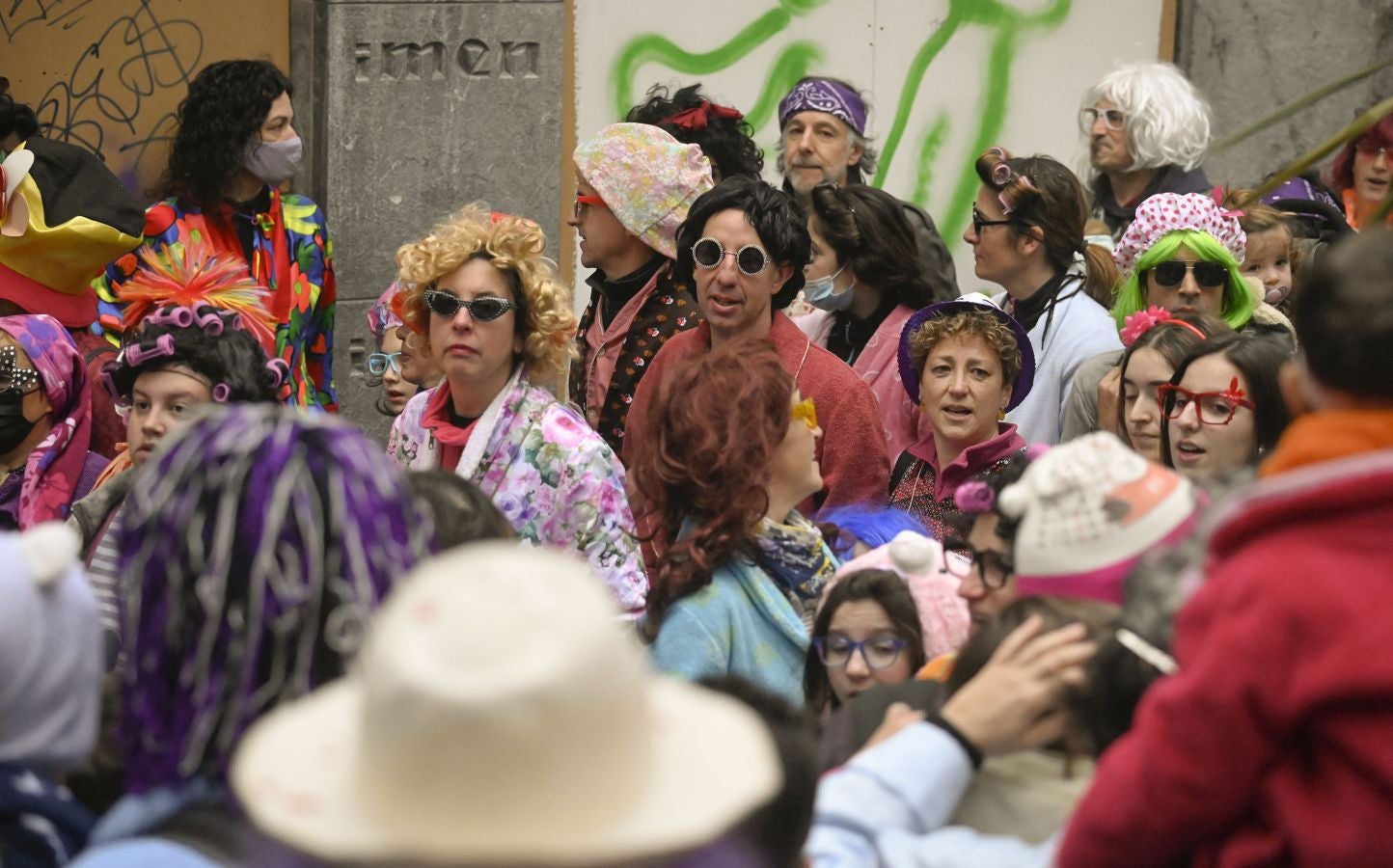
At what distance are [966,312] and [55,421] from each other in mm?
2553

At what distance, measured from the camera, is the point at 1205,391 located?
432cm

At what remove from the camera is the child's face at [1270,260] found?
6398 millimetres

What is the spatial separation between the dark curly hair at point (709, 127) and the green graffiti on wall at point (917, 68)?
1.24 meters

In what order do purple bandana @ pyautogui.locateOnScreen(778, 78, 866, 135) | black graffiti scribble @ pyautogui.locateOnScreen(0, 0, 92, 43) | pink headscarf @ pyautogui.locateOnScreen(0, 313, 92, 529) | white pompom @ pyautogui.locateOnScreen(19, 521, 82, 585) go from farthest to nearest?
black graffiti scribble @ pyautogui.locateOnScreen(0, 0, 92, 43), purple bandana @ pyautogui.locateOnScreen(778, 78, 866, 135), pink headscarf @ pyautogui.locateOnScreen(0, 313, 92, 529), white pompom @ pyautogui.locateOnScreen(19, 521, 82, 585)

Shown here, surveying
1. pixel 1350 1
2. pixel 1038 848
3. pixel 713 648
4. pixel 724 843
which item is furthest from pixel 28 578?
pixel 1350 1

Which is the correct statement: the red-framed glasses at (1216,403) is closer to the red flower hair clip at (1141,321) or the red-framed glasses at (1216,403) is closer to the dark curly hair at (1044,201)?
the red flower hair clip at (1141,321)

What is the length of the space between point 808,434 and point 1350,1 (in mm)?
4986

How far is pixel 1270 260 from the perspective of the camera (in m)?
6.43

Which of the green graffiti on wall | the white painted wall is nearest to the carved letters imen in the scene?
the white painted wall

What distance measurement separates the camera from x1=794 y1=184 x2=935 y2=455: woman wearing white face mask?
19.5 ft

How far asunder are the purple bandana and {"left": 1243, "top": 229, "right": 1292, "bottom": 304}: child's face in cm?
146

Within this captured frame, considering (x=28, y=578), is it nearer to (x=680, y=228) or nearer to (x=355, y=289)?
(x=680, y=228)


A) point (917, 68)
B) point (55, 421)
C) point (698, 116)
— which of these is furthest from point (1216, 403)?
point (917, 68)

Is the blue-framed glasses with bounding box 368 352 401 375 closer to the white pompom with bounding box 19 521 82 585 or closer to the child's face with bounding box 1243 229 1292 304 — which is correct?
the child's face with bounding box 1243 229 1292 304
